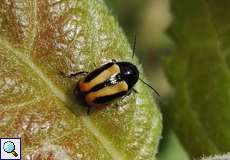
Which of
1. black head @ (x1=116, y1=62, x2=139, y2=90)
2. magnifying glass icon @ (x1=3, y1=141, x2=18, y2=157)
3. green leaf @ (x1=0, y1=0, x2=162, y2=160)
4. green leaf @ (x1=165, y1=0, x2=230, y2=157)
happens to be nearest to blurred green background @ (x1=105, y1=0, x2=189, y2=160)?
green leaf @ (x1=165, y1=0, x2=230, y2=157)

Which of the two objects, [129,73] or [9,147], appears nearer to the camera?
[9,147]

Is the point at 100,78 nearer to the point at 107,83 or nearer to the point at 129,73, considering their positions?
the point at 107,83

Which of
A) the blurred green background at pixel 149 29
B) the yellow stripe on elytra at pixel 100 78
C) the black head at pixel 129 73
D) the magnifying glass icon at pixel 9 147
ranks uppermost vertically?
the magnifying glass icon at pixel 9 147

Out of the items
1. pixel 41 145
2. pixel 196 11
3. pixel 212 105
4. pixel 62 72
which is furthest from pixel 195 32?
pixel 41 145

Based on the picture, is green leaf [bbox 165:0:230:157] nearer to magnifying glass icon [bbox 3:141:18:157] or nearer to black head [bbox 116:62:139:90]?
black head [bbox 116:62:139:90]

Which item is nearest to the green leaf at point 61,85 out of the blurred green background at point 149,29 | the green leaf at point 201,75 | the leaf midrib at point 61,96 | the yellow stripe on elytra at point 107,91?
the leaf midrib at point 61,96

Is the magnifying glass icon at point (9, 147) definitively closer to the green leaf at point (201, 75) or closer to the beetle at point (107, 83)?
the beetle at point (107, 83)

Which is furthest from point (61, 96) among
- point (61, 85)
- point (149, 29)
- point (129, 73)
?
point (149, 29)
